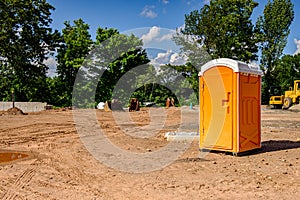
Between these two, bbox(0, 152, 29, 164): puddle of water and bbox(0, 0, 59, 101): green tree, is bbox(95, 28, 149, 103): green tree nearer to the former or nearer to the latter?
bbox(0, 0, 59, 101): green tree

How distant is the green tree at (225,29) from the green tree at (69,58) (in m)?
14.6

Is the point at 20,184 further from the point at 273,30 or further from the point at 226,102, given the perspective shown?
the point at 273,30

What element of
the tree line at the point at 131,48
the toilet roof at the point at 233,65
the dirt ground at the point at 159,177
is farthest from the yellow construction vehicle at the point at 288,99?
the toilet roof at the point at 233,65

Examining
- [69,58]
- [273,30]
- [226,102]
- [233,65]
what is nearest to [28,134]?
[226,102]

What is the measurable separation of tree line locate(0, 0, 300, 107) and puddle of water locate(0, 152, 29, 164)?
3076 centimetres

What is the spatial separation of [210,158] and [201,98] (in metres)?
1.61

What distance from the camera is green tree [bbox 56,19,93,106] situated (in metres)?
44.8

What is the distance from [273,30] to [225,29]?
7757 mm

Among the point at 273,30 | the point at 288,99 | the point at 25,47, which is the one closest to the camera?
the point at 288,99

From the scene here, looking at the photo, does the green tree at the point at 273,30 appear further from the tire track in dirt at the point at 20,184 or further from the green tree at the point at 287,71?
the tire track in dirt at the point at 20,184

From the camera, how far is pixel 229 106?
8234mm

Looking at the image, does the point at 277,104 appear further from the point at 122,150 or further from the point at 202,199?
the point at 202,199

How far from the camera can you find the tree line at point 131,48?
39.5 m

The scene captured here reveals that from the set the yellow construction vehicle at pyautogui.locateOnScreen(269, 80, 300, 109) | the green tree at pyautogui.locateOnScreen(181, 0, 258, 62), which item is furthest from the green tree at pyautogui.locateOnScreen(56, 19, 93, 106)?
the yellow construction vehicle at pyautogui.locateOnScreen(269, 80, 300, 109)
